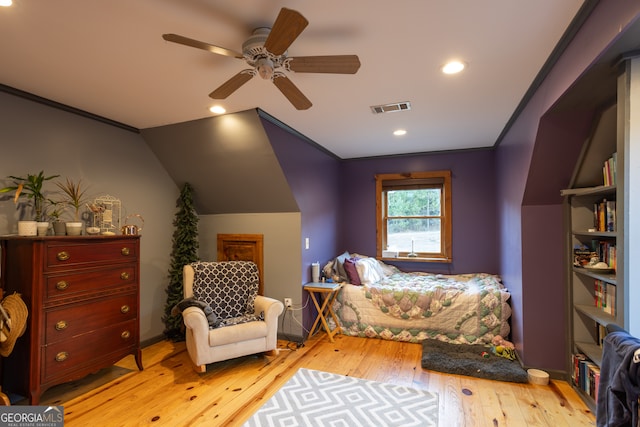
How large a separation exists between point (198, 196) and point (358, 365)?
2.77 m

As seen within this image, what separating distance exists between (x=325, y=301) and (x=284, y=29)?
293 cm

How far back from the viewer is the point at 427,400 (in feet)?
7.90

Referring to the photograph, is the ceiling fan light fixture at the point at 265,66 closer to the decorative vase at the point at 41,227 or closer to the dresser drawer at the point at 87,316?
the decorative vase at the point at 41,227

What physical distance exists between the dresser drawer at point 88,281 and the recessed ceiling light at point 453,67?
3069 mm

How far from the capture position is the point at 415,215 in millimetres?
4820

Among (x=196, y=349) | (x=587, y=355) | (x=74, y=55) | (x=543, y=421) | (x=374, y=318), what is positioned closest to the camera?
→ (x=74, y=55)

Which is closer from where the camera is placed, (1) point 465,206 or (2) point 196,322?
(2) point 196,322

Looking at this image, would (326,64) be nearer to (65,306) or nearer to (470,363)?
(65,306)

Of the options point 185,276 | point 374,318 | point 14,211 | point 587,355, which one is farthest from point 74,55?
point 587,355

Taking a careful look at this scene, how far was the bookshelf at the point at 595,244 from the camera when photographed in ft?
5.05

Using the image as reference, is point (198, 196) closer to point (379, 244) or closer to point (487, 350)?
point (379, 244)

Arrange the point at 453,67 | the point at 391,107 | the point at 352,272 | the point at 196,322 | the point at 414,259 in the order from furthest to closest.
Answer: the point at 414,259 < the point at 352,272 < the point at 391,107 < the point at 196,322 < the point at 453,67

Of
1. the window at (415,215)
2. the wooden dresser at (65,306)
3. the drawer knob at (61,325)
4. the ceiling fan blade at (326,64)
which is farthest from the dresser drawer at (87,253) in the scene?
the window at (415,215)

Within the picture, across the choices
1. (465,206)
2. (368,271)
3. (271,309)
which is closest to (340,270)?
(368,271)
